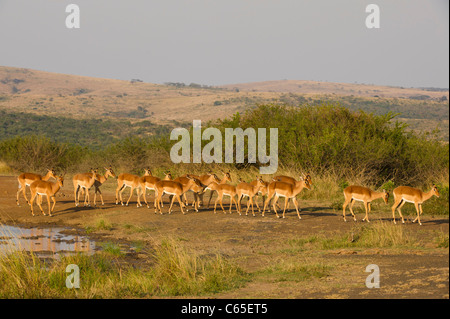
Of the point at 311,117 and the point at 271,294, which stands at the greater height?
the point at 311,117

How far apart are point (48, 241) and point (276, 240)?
233 inches

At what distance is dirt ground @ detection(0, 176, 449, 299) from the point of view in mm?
9453

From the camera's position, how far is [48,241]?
49.3 ft

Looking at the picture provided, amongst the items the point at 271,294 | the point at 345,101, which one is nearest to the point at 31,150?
the point at 271,294

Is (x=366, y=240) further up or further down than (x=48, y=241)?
further up

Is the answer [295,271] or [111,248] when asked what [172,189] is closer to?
[111,248]

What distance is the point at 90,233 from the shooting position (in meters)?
16.3

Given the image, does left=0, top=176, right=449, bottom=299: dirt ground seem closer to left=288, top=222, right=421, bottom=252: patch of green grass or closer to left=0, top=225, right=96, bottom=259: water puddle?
left=288, top=222, right=421, bottom=252: patch of green grass

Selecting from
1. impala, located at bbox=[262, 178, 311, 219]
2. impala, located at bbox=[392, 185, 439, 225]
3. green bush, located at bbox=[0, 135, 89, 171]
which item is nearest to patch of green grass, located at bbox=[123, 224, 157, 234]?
impala, located at bbox=[262, 178, 311, 219]

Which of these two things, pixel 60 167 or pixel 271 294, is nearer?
pixel 271 294

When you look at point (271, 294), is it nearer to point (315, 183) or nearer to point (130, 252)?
point (130, 252)

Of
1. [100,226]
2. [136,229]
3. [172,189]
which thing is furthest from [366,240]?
[100,226]
